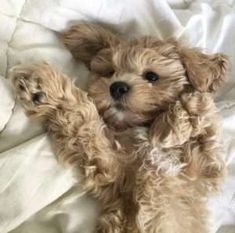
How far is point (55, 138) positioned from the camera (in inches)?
57.3

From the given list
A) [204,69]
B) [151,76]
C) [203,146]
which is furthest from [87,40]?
[203,146]

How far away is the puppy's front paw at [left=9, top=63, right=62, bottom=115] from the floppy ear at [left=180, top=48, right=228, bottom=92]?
367mm

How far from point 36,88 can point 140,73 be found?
11.9 inches

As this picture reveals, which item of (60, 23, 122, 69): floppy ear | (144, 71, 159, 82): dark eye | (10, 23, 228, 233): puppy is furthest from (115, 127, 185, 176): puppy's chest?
(60, 23, 122, 69): floppy ear

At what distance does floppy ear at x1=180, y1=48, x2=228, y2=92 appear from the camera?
1558 millimetres

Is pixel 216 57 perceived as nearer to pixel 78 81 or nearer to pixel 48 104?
pixel 78 81

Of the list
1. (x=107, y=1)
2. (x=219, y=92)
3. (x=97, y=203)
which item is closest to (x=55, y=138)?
(x=97, y=203)

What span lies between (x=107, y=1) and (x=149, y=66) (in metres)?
0.26

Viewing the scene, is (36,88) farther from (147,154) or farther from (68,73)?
(147,154)

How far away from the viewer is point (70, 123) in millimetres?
1442

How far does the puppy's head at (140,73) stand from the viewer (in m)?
1.51

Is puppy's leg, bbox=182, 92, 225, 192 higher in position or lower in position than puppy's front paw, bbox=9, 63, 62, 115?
lower

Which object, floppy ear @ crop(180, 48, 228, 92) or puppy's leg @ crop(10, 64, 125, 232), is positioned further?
floppy ear @ crop(180, 48, 228, 92)

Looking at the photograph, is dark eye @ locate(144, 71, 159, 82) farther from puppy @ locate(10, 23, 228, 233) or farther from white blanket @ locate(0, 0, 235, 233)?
white blanket @ locate(0, 0, 235, 233)
